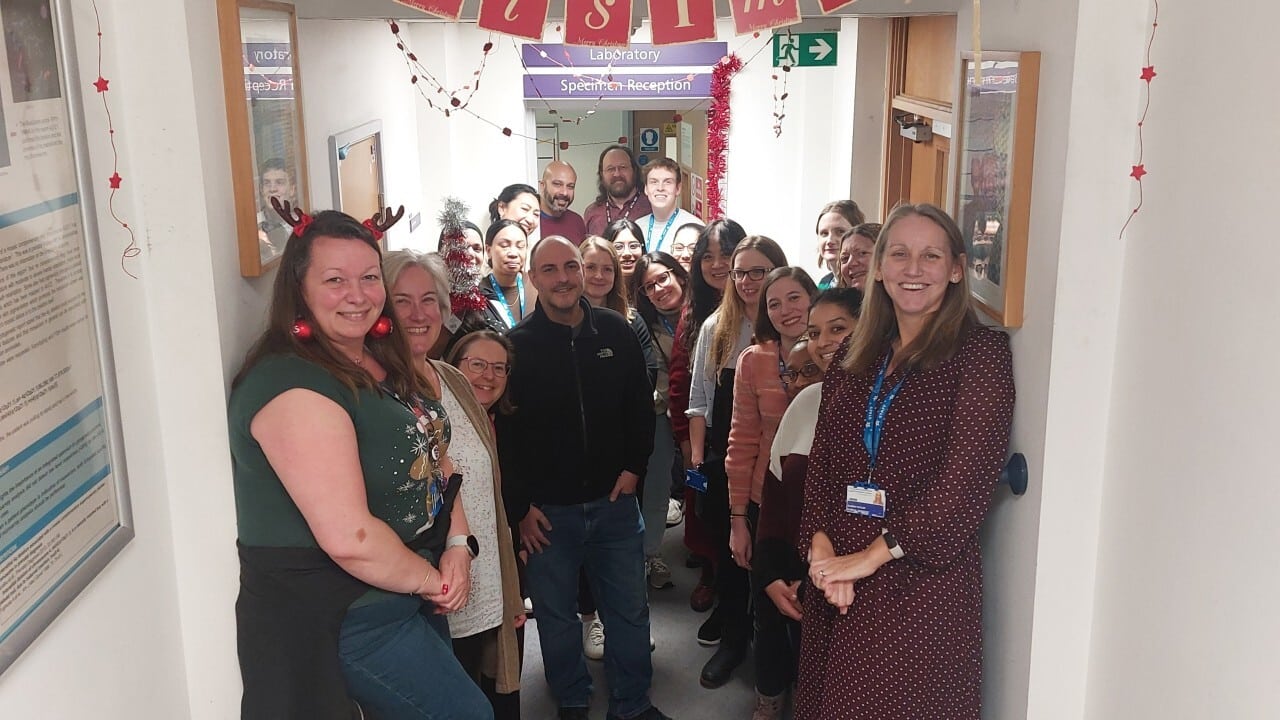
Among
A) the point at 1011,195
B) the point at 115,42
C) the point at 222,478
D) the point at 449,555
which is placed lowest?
the point at 449,555

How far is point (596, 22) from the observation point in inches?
102

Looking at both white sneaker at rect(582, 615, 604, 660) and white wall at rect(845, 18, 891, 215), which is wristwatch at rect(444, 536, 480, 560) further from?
white wall at rect(845, 18, 891, 215)

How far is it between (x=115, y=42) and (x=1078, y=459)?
2014 millimetres

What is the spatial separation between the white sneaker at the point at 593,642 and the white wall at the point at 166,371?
74.1 inches

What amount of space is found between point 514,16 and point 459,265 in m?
1.87

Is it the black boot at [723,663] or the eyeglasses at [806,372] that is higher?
the eyeglasses at [806,372]

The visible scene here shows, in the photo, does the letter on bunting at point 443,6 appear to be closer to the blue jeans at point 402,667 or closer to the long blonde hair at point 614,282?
the blue jeans at point 402,667

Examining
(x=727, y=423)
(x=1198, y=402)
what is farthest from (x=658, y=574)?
(x=1198, y=402)

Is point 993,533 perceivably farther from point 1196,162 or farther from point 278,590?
point 278,590

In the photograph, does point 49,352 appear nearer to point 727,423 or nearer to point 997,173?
point 997,173

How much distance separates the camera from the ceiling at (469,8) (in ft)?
8.94

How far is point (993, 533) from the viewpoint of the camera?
250 cm

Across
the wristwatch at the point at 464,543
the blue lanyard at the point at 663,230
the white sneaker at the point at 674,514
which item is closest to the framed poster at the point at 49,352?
the wristwatch at the point at 464,543

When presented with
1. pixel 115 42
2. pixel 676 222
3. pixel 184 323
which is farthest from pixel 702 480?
pixel 676 222
